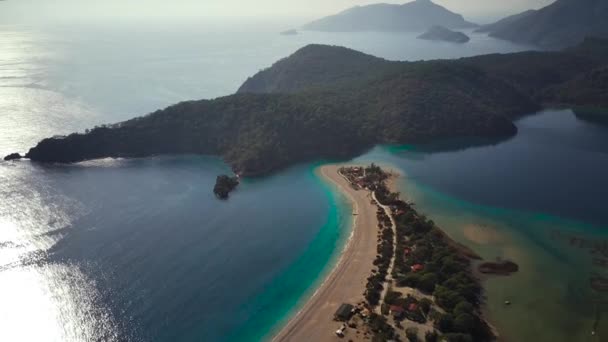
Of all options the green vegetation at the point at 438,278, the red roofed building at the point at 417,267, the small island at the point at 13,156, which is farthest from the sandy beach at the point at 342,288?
the small island at the point at 13,156

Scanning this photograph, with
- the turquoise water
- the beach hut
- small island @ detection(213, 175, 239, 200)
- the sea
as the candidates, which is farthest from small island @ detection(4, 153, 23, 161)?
the beach hut

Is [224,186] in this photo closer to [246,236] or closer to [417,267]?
[246,236]

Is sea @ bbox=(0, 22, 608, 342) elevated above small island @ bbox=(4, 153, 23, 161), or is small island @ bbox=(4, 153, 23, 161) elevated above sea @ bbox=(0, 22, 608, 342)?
small island @ bbox=(4, 153, 23, 161)

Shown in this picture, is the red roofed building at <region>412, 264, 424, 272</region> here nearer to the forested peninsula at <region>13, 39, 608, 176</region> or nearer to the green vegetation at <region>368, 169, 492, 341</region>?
the green vegetation at <region>368, 169, 492, 341</region>

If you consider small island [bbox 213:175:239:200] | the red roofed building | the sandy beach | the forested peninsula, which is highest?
the forested peninsula

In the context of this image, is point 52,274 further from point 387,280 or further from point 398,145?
point 398,145
